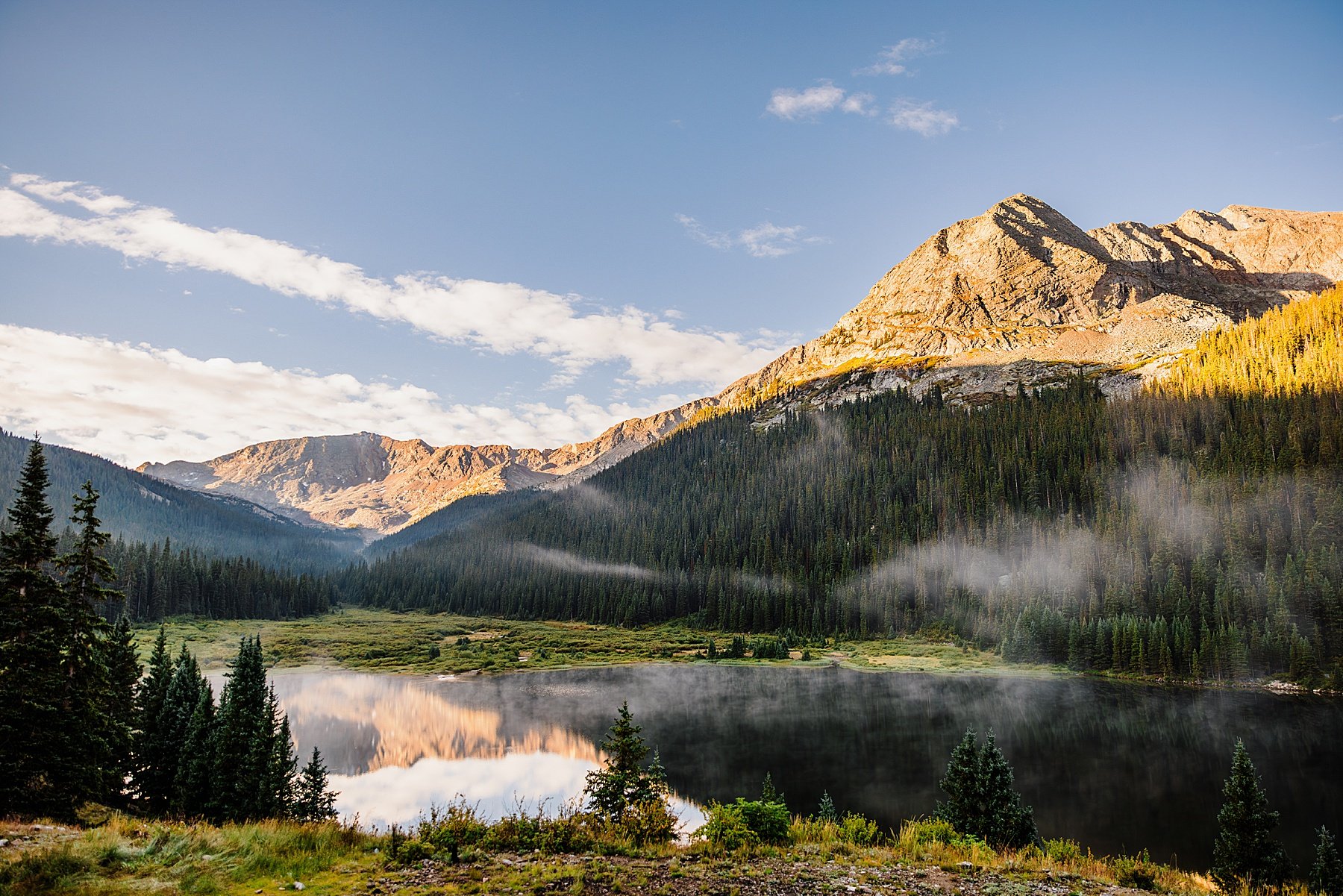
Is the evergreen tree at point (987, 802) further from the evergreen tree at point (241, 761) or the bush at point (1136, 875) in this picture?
the evergreen tree at point (241, 761)

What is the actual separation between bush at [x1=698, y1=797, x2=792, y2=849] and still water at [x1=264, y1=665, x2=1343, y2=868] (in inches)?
627

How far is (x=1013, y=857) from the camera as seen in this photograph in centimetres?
1975

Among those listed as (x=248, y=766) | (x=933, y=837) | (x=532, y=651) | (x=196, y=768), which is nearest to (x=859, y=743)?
(x=933, y=837)

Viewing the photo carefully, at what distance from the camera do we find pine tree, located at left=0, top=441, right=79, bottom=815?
1997 cm

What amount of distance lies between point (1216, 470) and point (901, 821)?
122 m

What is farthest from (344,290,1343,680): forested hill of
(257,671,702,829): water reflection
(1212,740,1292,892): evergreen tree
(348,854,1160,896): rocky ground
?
(348,854,1160,896): rocky ground

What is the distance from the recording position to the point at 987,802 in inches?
1028

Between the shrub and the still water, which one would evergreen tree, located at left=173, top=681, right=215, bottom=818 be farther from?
the shrub

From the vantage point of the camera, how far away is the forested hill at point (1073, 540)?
87.6 m

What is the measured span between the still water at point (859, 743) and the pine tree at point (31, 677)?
65.3 feet

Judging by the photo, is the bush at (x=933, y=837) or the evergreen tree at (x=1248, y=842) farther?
the evergreen tree at (x=1248, y=842)

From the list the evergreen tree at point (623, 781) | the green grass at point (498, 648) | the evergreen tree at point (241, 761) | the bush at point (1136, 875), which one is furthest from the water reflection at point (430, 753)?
the green grass at point (498, 648)

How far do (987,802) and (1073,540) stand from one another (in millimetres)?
116572

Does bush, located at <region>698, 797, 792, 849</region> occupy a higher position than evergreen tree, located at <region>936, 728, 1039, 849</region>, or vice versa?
bush, located at <region>698, 797, 792, 849</region>
